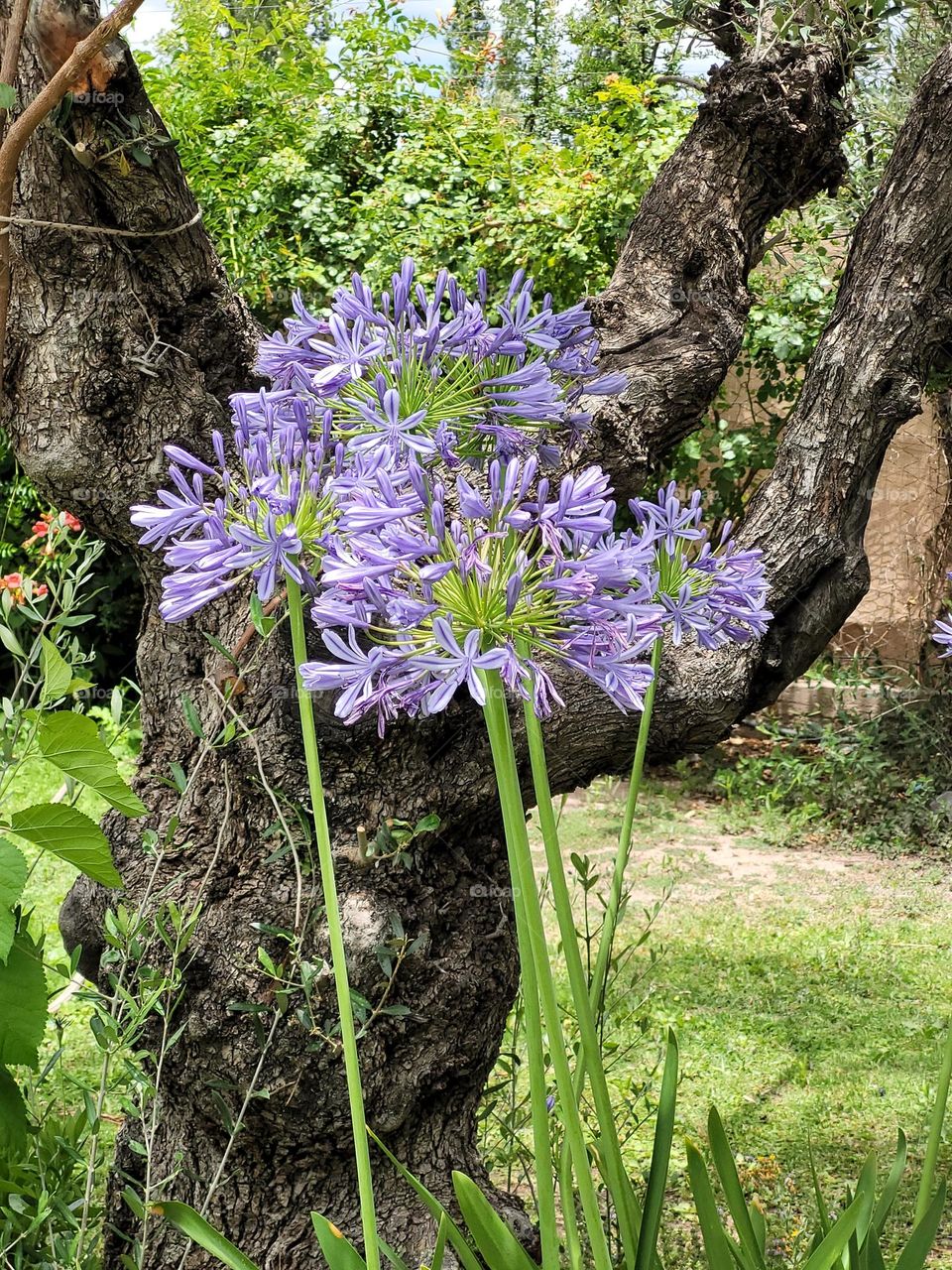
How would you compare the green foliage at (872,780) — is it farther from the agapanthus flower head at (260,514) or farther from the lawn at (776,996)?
the agapanthus flower head at (260,514)

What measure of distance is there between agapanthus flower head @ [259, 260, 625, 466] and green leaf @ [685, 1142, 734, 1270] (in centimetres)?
95

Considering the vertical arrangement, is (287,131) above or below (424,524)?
above

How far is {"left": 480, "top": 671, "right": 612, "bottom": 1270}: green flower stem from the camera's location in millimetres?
1116

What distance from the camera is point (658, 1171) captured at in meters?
1.59

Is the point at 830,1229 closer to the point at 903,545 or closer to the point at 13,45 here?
the point at 13,45

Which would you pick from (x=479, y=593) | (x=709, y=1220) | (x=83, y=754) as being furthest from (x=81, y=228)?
(x=709, y=1220)

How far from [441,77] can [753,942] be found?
204 inches

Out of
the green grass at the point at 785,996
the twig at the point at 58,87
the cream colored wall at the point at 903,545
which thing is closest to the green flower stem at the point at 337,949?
the twig at the point at 58,87

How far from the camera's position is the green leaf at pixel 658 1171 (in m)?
→ 1.52

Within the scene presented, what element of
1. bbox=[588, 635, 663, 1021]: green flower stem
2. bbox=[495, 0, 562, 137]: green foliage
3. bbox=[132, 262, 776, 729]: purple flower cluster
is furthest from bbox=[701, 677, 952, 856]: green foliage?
bbox=[495, 0, 562, 137]: green foliage

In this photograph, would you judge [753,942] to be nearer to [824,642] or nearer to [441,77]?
[824,642]

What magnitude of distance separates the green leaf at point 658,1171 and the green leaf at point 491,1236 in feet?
0.47

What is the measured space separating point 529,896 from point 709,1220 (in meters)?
0.73

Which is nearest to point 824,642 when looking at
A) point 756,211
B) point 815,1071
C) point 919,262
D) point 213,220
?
point 919,262
